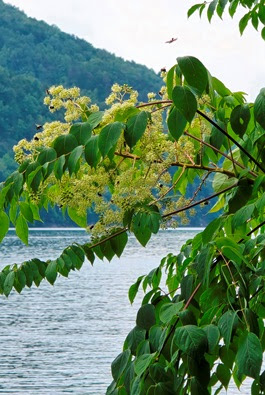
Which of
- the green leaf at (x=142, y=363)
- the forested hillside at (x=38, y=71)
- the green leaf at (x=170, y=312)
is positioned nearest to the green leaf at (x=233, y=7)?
the green leaf at (x=170, y=312)

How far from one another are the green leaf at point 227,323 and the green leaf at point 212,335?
0.03 meters

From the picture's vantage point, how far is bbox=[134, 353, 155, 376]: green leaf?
274 centimetres

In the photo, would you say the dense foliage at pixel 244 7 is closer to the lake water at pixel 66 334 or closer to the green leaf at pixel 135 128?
the green leaf at pixel 135 128

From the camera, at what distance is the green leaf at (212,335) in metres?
2.56

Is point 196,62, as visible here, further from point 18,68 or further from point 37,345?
point 18,68

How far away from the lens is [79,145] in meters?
2.81

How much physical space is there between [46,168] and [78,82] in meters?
162

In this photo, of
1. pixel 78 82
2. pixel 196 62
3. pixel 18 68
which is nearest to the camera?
pixel 196 62

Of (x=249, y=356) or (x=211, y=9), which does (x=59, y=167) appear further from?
(x=211, y=9)

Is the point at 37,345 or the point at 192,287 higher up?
the point at 192,287

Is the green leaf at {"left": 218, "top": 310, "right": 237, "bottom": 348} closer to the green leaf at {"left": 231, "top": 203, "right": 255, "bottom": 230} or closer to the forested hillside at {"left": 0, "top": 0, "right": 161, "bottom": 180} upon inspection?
the green leaf at {"left": 231, "top": 203, "right": 255, "bottom": 230}

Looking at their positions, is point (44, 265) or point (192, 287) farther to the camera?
point (44, 265)

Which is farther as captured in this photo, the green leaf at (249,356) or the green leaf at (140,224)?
the green leaf at (140,224)

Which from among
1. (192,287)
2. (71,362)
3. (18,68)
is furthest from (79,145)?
(18,68)
